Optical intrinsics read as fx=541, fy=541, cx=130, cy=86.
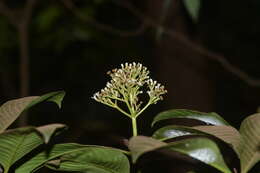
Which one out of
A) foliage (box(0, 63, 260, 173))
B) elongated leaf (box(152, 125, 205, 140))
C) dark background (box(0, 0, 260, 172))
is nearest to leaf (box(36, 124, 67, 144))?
foliage (box(0, 63, 260, 173))

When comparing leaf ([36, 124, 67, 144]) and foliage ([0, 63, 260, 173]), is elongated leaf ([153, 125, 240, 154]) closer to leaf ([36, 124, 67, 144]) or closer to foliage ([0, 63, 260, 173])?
foliage ([0, 63, 260, 173])

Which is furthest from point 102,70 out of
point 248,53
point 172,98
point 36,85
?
point 172,98

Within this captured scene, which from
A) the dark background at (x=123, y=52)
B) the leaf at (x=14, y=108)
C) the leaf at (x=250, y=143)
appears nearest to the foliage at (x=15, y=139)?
the leaf at (x=14, y=108)

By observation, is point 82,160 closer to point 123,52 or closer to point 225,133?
point 225,133

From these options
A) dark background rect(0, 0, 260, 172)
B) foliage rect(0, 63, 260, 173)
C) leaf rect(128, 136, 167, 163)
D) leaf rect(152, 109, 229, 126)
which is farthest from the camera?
dark background rect(0, 0, 260, 172)

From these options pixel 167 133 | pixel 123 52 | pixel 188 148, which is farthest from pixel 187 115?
pixel 123 52

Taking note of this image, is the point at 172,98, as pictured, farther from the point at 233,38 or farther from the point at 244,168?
the point at 244,168
